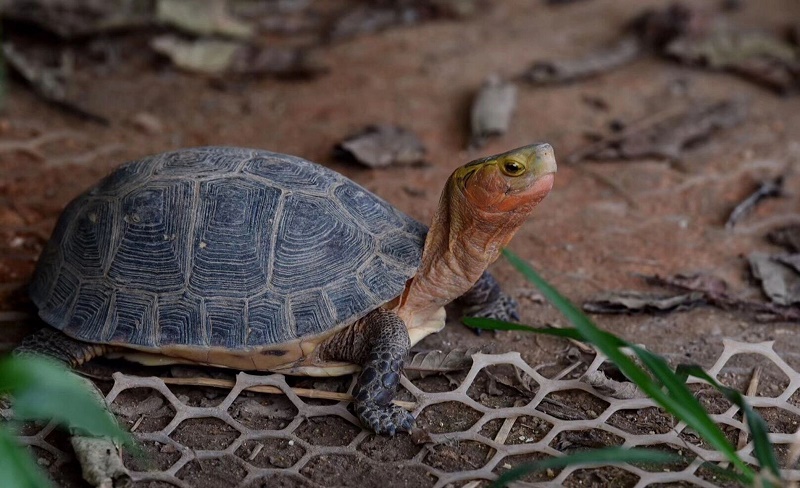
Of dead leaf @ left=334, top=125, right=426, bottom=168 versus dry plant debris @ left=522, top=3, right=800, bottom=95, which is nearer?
dead leaf @ left=334, top=125, right=426, bottom=168

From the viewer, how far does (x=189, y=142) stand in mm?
6410

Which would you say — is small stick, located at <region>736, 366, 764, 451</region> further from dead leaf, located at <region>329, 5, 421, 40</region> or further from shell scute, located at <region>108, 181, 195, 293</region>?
dead leaf, located at <region>329, 5, 421, 40</region>

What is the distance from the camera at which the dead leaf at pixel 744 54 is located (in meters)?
7.39

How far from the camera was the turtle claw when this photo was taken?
350cm

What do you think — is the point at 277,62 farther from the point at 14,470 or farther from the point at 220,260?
the point at 14,470

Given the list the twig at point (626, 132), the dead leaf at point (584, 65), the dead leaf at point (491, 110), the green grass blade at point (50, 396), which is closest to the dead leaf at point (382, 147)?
the dead leaf at point (491, 110)

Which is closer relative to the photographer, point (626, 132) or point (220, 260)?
point (220, 260)

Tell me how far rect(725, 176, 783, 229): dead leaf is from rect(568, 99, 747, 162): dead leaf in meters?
0.77

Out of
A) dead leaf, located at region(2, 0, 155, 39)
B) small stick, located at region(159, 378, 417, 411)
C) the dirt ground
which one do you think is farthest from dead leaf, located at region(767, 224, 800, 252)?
dead leaf, located at region(2, 0, 155, 39)

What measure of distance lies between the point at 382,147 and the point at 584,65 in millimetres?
2566

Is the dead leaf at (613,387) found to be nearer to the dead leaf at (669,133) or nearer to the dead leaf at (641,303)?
the dead leaf at (641,303)

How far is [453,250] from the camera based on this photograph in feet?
13.1

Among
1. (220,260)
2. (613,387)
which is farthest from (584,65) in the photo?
(220,260)

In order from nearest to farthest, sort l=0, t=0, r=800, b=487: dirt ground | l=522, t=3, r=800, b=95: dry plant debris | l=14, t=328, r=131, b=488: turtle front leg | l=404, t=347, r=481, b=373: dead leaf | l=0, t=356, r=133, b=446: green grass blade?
l=0, t=356, r=133, b=446: green grass blade
l=14, t=328, r=131, b=488: turtle front leg
l=404, t=347, r=481, b=373: dead leaf
l=0, t=0, r=800, b=487: dirt ground
l=522, t=3, r=800, b=95: dry plant debris
